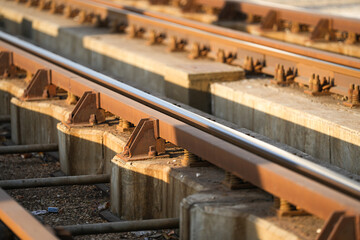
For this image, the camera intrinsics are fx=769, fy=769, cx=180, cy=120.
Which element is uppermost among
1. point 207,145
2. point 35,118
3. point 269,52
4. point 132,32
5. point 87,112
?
point 207,145

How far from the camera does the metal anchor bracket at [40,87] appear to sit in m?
8.32

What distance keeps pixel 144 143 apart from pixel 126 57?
4986 millimetres

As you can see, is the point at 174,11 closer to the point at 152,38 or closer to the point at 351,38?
the point at 152,38

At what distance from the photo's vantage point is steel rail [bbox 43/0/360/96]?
8711 mm

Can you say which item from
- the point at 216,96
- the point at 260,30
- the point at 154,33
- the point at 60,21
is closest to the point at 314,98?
the point at 216,96

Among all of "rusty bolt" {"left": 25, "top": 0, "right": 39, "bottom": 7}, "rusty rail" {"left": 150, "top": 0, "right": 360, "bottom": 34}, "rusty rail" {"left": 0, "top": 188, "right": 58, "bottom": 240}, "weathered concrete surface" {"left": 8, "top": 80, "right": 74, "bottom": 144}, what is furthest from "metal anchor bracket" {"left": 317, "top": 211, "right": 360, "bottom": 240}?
"rusty bolt" {"left": 25, "top": 0, "right": 39, "bottom": 7}

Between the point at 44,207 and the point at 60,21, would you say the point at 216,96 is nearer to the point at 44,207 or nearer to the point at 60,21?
the point at 44,207

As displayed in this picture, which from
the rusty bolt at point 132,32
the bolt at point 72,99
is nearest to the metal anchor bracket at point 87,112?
the bolt at point 72,99

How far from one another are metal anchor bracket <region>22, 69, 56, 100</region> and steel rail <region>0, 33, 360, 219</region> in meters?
0.35

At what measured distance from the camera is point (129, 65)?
11.0 meters

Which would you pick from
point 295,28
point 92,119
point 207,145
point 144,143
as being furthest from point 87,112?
point 295,28

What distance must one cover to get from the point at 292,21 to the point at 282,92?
4.64 m

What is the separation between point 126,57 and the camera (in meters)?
11.1

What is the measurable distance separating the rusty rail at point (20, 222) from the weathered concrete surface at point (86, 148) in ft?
6.29
